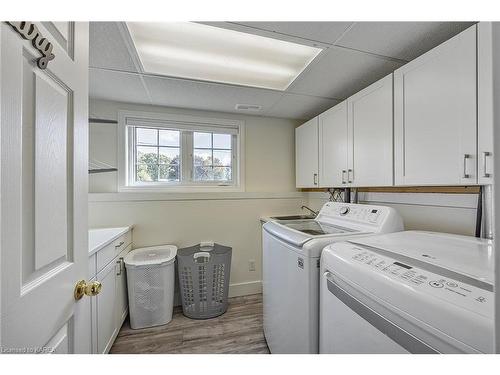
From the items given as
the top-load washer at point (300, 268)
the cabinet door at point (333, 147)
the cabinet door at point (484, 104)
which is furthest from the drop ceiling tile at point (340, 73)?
the top-load washer at point (300, 268)

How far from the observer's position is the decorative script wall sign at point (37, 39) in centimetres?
46

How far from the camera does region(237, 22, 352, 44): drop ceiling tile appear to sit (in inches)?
46.2

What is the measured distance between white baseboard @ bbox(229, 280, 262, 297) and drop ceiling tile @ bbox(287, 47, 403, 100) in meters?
2.13

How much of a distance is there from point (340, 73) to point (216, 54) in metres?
0.95

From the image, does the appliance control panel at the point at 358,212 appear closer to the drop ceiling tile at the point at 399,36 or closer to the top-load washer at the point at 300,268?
the top-load washer at the point at 300,268

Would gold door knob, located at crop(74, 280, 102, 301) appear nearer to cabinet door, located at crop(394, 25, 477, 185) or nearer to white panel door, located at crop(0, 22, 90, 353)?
white panel door, located at crop(0, 22, 90, 353)

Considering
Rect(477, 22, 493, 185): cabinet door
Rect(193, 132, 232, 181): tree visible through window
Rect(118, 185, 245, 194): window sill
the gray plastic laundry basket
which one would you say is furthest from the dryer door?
Rect(193, 132, 232, 181): tree visible through window

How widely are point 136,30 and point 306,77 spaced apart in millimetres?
1227

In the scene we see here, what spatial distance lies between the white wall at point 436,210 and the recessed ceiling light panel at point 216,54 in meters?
1.26

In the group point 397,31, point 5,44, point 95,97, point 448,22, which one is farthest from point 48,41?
point 95,97

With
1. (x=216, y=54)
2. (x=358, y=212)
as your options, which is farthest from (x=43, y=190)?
(x=358, y=212)

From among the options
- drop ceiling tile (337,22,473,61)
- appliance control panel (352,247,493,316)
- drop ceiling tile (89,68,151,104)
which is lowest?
appliance control panel (352,247,493,316)

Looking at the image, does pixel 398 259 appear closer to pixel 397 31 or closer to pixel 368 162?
pixel 368 162

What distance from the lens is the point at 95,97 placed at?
Answer: 2170 mm
